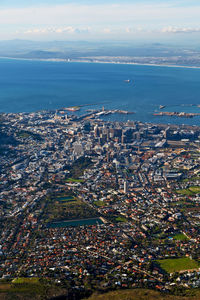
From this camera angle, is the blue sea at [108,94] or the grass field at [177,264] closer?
the grass field at [177,264]

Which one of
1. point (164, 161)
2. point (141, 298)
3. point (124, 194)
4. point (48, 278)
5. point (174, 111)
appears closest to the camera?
point (141, 298)

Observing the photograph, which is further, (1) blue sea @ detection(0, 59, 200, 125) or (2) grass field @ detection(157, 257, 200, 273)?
(1) blue sea @ detection(0, 59, 200, 125)

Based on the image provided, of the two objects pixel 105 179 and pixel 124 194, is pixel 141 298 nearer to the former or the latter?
pixel 124 194

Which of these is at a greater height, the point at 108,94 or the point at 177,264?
the point at 108,94

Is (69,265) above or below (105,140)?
below

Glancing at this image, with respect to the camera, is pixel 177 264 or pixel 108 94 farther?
pixel 108 94

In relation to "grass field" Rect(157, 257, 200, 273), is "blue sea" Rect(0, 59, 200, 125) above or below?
above

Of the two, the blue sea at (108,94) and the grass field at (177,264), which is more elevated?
the blue sea at (108,94)

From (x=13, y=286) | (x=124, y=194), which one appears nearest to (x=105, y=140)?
(x=124, y=194)
